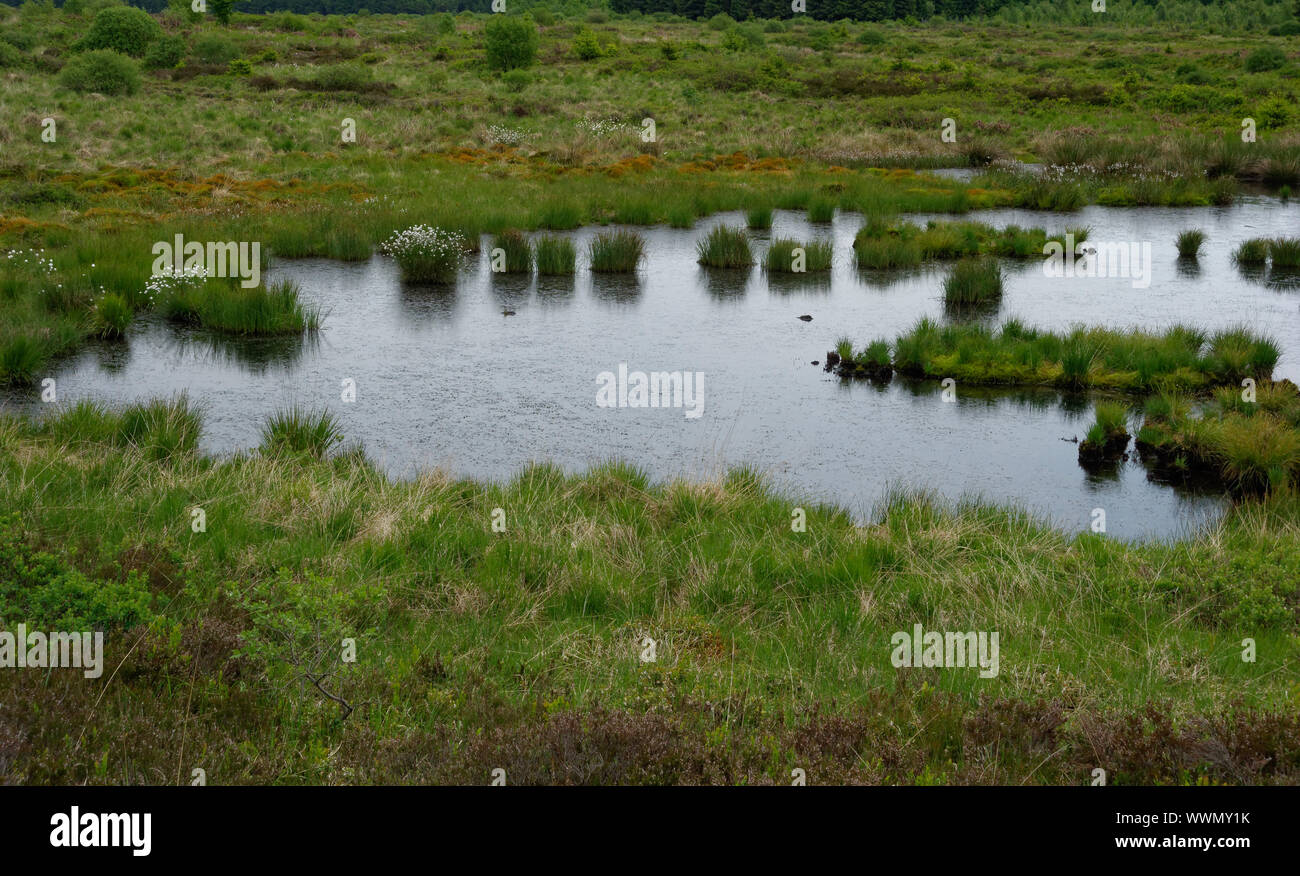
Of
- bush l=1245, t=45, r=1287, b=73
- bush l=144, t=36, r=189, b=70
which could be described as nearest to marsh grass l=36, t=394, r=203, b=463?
bush l=144, t=36, r=189, b=70

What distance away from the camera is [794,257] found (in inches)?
711

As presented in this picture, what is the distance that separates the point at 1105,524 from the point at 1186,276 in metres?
10.8

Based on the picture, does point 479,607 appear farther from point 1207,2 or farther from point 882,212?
point 1207,2

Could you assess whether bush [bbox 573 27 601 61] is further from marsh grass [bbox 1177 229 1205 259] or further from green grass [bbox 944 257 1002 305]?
green grass [bbox 944 257 1002 305]

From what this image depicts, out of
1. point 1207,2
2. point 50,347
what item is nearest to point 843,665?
point 50,347

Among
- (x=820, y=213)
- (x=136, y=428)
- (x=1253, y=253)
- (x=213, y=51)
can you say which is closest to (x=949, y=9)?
(x=213, y=51)

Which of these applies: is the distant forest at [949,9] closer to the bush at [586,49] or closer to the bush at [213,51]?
the bush at [586,49]

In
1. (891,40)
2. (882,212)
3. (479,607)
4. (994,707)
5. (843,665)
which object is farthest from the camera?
(891,40)

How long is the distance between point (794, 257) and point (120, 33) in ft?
169

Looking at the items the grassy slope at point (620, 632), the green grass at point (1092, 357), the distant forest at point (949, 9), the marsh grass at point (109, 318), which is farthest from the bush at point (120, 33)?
the grassy slope at point (620, 632)

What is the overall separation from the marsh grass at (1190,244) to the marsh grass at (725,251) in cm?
758

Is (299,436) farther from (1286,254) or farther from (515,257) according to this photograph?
(1286,254)

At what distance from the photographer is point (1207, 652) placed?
5688 mm

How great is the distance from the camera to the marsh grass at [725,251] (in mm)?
18250
